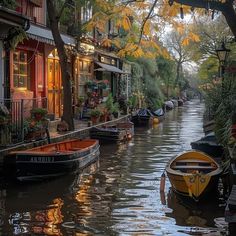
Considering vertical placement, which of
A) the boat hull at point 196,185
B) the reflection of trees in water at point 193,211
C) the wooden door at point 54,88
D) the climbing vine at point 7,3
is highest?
the climbing vine at point 7,3

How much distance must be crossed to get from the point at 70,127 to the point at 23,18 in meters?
8.66

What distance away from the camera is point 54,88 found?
1076 inches

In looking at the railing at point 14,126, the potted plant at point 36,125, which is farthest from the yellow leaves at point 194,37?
the potted plant at point 36,125

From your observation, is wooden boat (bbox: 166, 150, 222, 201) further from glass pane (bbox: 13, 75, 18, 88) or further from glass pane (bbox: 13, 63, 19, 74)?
glass pane (bbox: 13, 63, 19, 74)

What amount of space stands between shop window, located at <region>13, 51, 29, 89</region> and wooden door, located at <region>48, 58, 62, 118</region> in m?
3.42

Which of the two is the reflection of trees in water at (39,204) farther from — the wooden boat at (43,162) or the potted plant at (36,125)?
the potted plant at (36,125)

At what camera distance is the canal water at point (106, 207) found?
9.71 metres

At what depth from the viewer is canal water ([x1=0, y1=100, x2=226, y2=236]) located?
9711 millimetres

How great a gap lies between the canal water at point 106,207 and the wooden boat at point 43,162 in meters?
0.26

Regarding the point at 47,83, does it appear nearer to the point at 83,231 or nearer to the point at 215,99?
the point at 215,99

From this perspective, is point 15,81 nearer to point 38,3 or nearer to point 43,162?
point 38,3

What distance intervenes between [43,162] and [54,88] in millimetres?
13374

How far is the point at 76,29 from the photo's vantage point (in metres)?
29.1

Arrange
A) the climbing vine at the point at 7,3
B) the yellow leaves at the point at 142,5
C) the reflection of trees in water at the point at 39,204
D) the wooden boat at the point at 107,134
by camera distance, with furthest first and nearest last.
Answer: the wooden boat at the point at 107,134
the climbing vine at the point at 7,3
the yellow leaves at the point at 142,5
the reflection of trees in water at the point at 39,204
